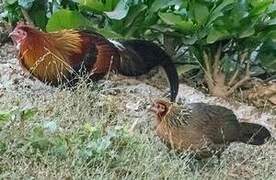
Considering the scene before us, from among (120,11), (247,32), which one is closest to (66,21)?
(120,11)

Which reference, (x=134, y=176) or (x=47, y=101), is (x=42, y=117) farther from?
(x=134, y=176)

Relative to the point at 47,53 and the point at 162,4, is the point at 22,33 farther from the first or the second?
the point at 162,4

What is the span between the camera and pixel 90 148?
4121 millimetres

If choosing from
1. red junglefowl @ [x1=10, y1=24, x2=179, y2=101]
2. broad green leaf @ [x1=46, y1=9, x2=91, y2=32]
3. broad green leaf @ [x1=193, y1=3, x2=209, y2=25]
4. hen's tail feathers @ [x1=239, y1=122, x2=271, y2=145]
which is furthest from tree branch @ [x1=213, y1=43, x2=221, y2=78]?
hen's tail feathers @ [x1=239, y1=122, x2=271, y2=145]

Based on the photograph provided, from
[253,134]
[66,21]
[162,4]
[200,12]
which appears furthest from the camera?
[66,21]

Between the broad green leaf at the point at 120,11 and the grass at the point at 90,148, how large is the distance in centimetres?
76

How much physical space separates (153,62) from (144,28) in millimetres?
400

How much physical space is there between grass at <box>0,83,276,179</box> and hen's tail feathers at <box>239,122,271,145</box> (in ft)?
0.24

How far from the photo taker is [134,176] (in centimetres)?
396

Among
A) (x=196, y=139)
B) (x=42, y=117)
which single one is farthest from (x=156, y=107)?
(x=42, y=117)

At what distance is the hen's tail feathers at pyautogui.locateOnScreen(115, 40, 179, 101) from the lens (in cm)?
579

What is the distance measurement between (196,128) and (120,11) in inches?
57.7

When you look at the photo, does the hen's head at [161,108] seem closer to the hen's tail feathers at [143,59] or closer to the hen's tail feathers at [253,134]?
the hen's tail feathers at [253,134]

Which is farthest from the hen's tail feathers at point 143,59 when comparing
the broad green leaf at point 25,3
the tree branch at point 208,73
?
the broad green leaf at point 25,3
